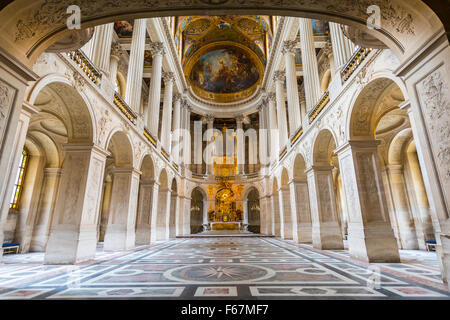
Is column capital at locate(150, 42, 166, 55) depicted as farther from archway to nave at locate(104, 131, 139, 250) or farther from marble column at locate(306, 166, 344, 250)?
marble column at locate(306, 166, 344, 250)

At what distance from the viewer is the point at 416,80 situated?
12.9 ft

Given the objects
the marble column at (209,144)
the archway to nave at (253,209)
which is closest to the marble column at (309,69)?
the marble column at (209,144)

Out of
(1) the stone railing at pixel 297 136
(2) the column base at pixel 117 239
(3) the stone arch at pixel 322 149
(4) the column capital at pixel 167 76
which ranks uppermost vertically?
(4) the column capital at pixel 167 76

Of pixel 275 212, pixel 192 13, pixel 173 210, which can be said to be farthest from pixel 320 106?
pixel 173 210

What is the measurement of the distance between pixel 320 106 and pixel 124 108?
8221mm

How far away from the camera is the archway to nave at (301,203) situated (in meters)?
11.7

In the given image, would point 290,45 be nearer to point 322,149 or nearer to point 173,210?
point 322,149

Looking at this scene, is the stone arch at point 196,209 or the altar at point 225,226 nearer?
the altar at point 225,226

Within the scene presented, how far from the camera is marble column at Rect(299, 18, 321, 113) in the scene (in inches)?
440

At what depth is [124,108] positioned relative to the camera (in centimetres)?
985

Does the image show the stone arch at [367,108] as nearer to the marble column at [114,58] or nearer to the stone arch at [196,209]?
the marble column at [114,58]

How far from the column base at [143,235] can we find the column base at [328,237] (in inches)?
315

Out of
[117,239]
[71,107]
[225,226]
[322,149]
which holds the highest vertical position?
[71,107]
